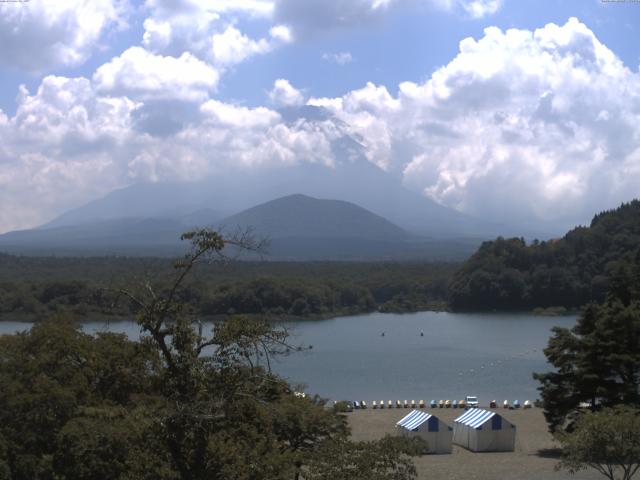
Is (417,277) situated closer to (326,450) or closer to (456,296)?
(456,296)

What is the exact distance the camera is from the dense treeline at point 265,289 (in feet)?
155

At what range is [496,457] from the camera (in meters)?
16.1

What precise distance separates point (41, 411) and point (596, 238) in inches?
2136

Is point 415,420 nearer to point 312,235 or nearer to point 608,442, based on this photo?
point 608,442

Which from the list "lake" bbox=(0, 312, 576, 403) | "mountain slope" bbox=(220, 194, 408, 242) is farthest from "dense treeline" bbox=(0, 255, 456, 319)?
"mountain slope" bbox=(220, 194, 408, 242)

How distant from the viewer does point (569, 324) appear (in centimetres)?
4403

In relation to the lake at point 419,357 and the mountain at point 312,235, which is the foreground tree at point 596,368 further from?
the mountain at point 312,235

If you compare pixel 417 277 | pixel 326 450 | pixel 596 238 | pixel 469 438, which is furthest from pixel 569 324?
pixel 326 450

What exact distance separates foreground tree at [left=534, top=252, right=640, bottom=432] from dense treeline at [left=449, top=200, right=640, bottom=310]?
37.2 metres

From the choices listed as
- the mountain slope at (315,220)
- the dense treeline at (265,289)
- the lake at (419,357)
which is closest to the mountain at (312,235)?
the mountain slope at (315,220)

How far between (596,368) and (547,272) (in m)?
40.2

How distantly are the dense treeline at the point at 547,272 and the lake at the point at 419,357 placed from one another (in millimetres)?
4634

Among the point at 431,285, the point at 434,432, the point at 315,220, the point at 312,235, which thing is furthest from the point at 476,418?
Answer: the point at 315,220

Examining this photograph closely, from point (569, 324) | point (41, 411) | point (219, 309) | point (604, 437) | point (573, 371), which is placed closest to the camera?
point (41, 411)
